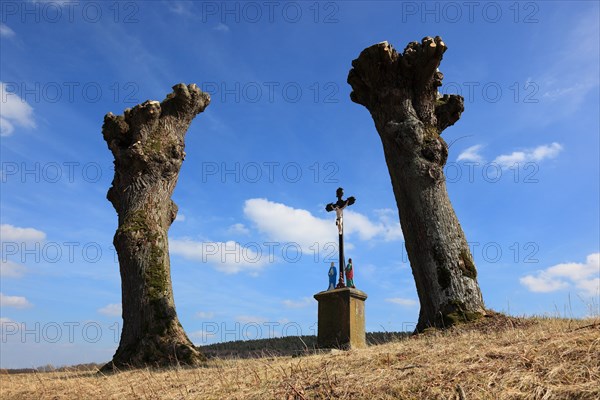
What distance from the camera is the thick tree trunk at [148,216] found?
10.8m

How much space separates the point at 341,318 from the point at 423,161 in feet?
12.2

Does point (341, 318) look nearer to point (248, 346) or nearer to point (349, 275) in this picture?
point (349, 275)

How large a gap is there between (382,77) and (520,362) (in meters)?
8.15

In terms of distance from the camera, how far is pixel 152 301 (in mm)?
11227

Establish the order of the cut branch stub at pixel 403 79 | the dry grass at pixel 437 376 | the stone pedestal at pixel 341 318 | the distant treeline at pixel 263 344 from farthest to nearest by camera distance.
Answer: the distant treeline at pixel 263 344
the cut branch stub at pixel 403 79
the stone pedestal at pixel 341 318
the dry grass at pixel 437 376

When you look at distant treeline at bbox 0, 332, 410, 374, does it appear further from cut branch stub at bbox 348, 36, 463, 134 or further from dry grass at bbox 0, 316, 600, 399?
dry grass at bbox 0, 316, 600, 399

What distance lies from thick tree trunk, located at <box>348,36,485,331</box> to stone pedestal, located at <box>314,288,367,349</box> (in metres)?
1.21

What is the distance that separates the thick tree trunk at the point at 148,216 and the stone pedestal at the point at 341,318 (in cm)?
270

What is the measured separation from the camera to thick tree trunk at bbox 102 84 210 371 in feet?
35.4

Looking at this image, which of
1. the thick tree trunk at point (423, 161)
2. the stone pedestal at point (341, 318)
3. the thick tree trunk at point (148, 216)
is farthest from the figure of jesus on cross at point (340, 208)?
the thick tree trunk at point (148, 216)

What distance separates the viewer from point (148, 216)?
12141 millimetres

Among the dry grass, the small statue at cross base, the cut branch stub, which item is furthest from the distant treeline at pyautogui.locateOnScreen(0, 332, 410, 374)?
the dry grass

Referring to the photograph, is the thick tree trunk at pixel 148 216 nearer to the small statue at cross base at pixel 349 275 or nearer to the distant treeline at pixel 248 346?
the distant treeline at pixel 248 346

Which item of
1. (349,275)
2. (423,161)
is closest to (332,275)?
(349,275)
